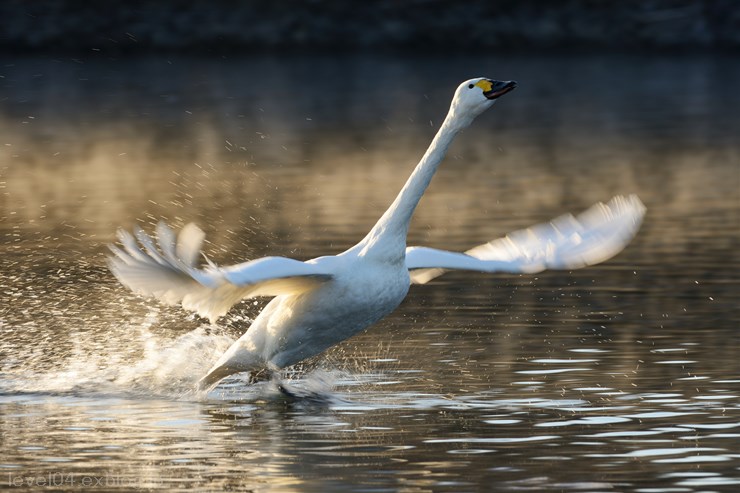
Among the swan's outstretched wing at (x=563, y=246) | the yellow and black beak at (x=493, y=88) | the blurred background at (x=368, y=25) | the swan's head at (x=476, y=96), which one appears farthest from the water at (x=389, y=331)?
the blurred background at (x=368, y=25)

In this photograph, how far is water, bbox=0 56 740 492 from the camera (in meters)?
10.9

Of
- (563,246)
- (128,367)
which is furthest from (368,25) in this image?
(563,246)

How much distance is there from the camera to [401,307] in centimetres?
1653

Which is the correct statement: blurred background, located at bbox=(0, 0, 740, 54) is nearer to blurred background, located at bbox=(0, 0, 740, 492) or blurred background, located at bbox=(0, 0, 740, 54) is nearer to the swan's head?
blurred background, located at bbox=(0, 0, 740, 492)

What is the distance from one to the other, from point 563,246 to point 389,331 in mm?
2738

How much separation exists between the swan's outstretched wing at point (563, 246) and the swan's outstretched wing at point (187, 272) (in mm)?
1484

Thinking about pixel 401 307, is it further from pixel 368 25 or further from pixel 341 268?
pixel 368 25

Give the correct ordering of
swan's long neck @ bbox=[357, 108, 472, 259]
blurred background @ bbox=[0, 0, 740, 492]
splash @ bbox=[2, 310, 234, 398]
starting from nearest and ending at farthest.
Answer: blurred background @ bbox=[0, 0, 740, 492] → swan's long neck @ bbox=[357, 108, 472, 259] → splash @ bbox=[2, 310, 234, 398]

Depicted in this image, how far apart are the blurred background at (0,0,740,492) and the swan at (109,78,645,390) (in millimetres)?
536

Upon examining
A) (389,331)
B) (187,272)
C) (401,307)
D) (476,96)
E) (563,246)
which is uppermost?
(476,96)

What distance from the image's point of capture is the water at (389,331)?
35.8ft

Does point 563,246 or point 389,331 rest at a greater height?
point 563,246

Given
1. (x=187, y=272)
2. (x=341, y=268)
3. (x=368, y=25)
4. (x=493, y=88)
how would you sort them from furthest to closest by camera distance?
(x=368, y=25)
(x=493, y=88)
(x=341, y=268)
(x=187, y=272)

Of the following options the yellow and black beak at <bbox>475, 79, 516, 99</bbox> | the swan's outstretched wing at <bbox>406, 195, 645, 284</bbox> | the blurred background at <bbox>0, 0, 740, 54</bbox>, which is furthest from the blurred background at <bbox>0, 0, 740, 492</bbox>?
the blurred background at <bbox>0, 0, 740, 54</bbox>
